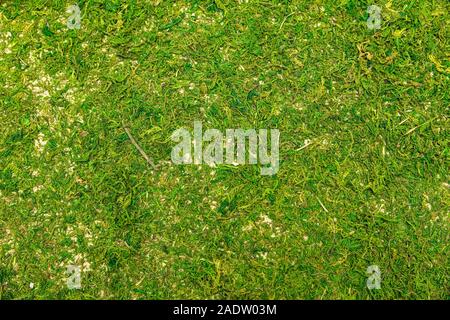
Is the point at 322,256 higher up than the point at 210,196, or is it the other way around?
the point at 210,196

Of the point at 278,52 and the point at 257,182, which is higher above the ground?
the point at 278,52

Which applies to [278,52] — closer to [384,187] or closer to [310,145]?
[310,145]

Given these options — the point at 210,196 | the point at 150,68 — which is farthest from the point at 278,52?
the point at 210,196

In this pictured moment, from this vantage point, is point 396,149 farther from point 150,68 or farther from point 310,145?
point 150,68

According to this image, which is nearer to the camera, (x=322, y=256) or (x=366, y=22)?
(x=322, y=256)

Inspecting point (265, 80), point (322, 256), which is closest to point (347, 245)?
point (322, 256)

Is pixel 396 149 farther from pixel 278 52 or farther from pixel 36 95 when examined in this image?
pixel 36 95

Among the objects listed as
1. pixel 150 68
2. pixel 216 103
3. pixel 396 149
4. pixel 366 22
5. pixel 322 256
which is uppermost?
pixel 366 22

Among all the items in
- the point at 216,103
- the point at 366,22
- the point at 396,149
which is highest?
the point at 366,22
